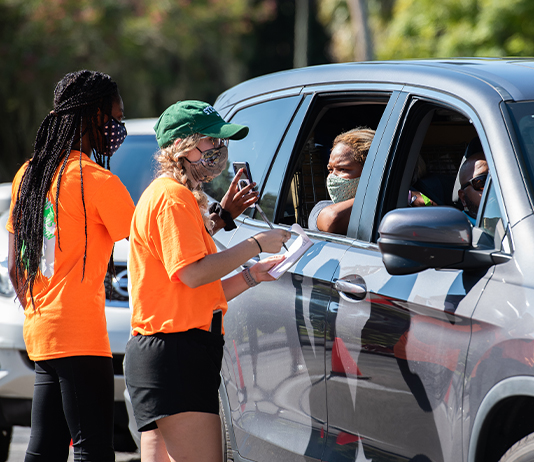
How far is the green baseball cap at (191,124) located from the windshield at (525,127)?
0.93 metres

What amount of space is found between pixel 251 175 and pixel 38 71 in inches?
608

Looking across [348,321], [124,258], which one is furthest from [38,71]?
[348,321]

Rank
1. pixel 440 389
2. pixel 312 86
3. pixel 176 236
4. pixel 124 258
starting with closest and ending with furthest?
pixel 440 389
pixel 176 236
pixel 312 86
pixel 124 258

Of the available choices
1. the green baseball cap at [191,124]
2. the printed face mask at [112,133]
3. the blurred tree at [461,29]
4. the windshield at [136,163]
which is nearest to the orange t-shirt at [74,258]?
the printed face mask at [112,133]

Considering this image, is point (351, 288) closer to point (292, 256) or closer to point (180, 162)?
point (292, 256)

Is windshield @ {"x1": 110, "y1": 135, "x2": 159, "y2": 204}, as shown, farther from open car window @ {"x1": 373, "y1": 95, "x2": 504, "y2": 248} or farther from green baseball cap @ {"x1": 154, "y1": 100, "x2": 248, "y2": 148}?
green baseball cap @ {"x1": 154, "y1": 100, "x2": 248, "y2": 148}

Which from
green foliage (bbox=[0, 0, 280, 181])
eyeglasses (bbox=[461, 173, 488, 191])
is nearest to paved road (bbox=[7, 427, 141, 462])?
eyeglasses (bbox=[461, 173, 488, 191])

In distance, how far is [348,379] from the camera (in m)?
2.59

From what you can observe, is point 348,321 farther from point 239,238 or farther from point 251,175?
point 251,175

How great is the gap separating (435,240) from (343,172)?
1.12 metres

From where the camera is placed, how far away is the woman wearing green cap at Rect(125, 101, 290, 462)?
8.14 ft

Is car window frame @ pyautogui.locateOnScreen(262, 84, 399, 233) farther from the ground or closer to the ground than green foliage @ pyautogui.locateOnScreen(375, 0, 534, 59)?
closer to the ground

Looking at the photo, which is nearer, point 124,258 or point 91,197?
point 91,197

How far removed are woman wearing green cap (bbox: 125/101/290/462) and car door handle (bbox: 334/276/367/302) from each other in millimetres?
261
